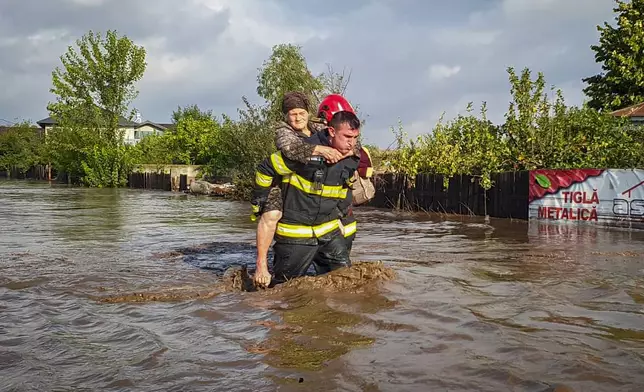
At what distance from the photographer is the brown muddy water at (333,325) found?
3688mm

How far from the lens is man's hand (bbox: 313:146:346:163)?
5531 millimetres

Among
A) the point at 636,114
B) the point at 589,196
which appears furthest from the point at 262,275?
the point at 636,114

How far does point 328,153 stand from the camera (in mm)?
5539

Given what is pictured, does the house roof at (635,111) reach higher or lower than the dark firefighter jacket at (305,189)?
higher

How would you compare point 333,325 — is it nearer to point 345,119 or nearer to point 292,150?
point 292,150

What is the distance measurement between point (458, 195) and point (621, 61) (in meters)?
13.3

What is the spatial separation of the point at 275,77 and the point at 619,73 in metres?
17.9

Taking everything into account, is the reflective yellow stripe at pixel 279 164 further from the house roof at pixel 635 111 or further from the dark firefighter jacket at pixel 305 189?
the house roof at pixel 635 111

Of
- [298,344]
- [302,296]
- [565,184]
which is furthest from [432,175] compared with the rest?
[298,344]

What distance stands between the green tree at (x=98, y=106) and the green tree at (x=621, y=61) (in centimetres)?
3456

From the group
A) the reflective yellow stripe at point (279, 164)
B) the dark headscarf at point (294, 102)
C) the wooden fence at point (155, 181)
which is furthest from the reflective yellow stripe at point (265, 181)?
the wooden fence at point (155, 181)

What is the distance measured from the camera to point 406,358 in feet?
13.1

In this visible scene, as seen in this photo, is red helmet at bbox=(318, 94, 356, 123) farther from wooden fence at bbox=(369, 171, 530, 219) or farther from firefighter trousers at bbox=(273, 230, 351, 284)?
wooden fence at bbox=(369, 171, 530, 219)

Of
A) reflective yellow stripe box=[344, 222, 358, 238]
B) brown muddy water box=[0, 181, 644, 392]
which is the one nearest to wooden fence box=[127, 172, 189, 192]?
brown muddy water box=[0, 181, 644, 392]
